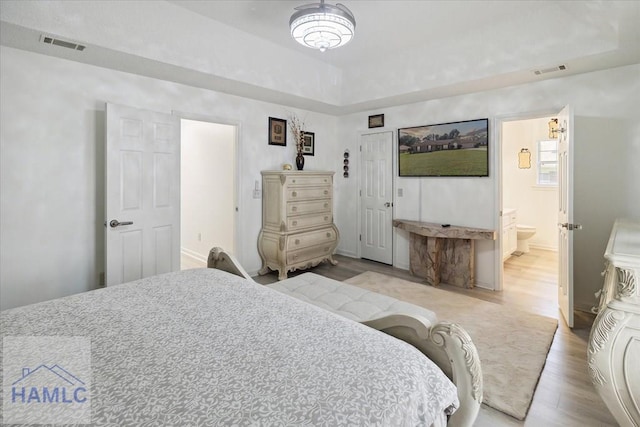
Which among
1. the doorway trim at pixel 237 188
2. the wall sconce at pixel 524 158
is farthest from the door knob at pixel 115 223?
the wall sconce at pixel 524 158

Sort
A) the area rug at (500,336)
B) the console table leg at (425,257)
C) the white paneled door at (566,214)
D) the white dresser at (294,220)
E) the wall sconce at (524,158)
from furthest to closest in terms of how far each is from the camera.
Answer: the wall sconce at (524,158) → the white dresser at (294,220) → the console table leg at (425,257) → the white paneled door at (566,214) → the area rug at (500,336)

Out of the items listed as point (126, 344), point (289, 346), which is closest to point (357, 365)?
point (289, 346)

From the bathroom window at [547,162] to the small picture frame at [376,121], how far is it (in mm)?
3306

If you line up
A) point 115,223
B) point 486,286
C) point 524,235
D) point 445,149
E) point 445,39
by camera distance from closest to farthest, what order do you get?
point 115,223 < point 445,39 < point 486,286 < point 445,149 < point 524,235

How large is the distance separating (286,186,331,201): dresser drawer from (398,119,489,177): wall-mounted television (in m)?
1.17

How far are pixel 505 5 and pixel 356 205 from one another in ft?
10.7

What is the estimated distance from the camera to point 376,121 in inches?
197

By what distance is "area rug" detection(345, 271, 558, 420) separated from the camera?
2025 millimetres

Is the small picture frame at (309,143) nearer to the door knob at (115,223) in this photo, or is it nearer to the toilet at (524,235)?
the door knob at (115,223)

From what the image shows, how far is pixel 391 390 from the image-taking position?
99 cm

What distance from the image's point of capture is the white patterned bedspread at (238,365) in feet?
2.89

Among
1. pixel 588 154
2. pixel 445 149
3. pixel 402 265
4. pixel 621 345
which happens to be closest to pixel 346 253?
pixel 402 265

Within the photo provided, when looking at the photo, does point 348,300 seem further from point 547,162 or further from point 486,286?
point 547,162

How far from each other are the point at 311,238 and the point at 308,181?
81cm
